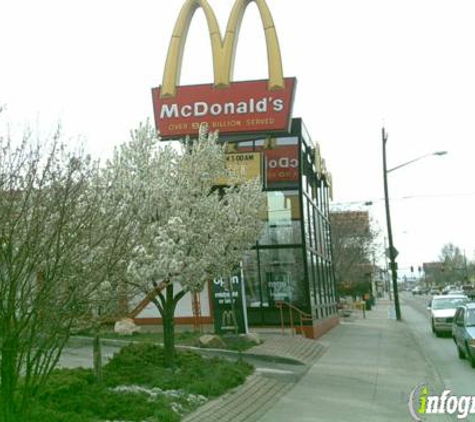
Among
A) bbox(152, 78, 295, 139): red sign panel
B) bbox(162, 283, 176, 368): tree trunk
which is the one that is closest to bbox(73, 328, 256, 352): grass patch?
bbox(162, 283, 176, 368): tree trunk

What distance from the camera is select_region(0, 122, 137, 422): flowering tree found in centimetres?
656

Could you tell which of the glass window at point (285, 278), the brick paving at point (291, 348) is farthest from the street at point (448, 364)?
the glass window at point (285, 278)

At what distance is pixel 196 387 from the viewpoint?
35.8ft

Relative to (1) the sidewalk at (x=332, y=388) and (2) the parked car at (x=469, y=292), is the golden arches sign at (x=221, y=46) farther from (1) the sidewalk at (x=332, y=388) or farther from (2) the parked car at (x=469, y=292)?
(2) the parked car at (x=469, y=292)

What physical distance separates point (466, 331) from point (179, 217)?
744cm

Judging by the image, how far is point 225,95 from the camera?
22609mm

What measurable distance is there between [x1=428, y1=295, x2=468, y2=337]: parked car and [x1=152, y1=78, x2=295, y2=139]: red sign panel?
886 centimetres

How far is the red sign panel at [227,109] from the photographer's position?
22.0 meters

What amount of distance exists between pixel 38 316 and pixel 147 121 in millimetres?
7155

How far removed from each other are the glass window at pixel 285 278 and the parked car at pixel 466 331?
5.96m

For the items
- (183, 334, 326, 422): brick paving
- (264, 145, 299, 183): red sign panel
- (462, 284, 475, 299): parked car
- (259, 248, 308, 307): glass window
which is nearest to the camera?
(183, 334, 326, 422): brick paving

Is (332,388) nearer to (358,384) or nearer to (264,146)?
(358,384)

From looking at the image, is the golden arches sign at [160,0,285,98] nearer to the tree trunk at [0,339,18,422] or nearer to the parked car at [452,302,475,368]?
the parked car at [452,302,475,368]

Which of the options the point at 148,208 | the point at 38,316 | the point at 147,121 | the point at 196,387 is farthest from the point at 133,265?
the point at 38,316
